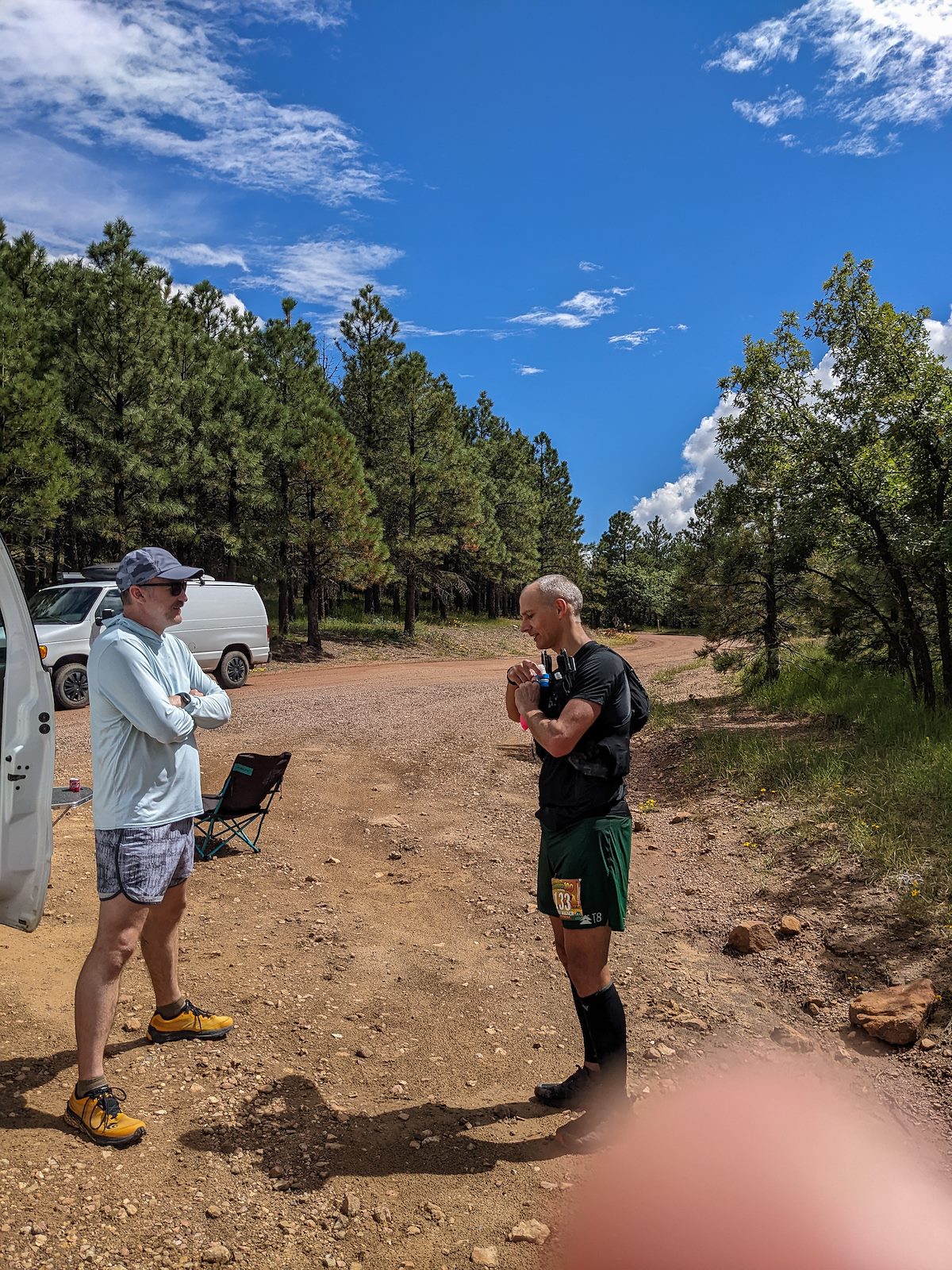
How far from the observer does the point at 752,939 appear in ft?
17.5

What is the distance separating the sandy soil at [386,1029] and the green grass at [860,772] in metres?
0.38

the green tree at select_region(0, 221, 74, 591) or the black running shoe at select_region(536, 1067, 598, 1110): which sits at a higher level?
the green tree at select_region(0, 221, 74, 591)

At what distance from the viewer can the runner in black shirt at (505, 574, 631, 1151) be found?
3.09 metres

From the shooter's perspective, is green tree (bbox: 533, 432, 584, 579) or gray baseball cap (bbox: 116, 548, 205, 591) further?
green tree (bbox: 533, 432, 584, 579)

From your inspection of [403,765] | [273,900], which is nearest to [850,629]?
[403,765]

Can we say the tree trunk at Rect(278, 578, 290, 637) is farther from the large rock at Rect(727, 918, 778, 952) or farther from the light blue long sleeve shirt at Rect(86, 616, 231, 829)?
the light blue long sleeve shirt at Rect(86, 616, 231, 829)

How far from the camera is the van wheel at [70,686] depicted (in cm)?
1311

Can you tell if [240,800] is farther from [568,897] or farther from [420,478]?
[420,478]

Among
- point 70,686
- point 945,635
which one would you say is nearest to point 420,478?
point 70,686

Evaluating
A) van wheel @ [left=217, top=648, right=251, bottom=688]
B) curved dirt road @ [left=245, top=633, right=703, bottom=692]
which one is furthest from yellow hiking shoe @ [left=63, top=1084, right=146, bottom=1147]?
van wheel @ [left=217, top=648, right=251, bottom=688]

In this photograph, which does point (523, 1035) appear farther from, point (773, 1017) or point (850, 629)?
point (850, 629)

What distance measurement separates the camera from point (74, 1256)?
251 cm

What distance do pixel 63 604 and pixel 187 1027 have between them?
1148 centimetres

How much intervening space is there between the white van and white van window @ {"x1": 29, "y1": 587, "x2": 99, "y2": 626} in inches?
0.5
